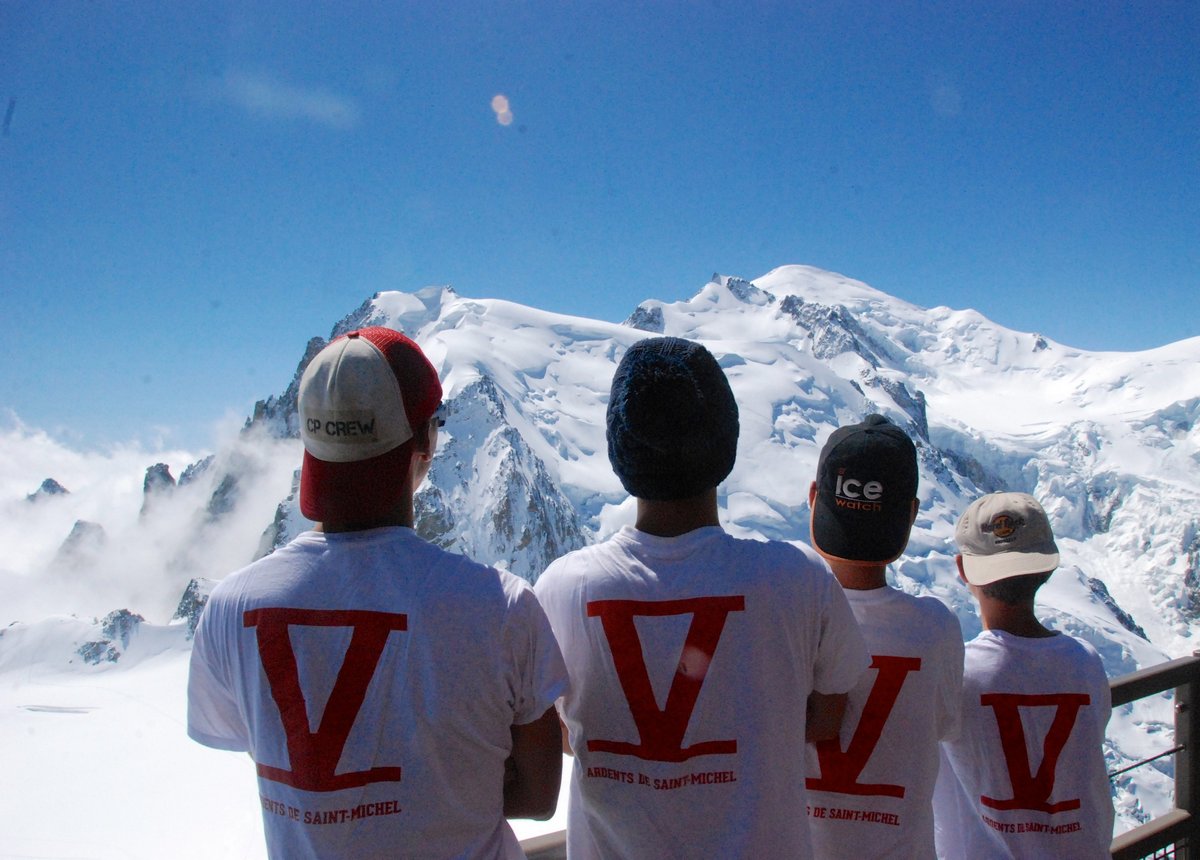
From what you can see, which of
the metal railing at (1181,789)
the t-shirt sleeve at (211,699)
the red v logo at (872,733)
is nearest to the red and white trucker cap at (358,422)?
the t-shirt sleeve at (211,699)

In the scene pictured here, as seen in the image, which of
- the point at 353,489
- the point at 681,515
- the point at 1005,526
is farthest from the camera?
the point at 1005,526

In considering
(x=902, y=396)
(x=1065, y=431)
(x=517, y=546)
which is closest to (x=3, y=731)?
(x=517, y=546)

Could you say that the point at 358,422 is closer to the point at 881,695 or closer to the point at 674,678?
the point at 674,678

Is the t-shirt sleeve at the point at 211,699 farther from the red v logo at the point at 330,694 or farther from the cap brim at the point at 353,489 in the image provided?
the cap brim at the point at 353,489

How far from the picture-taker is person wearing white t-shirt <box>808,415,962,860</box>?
2.03m

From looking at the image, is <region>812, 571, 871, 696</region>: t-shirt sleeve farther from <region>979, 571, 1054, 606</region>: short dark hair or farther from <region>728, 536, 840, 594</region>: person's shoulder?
<region>979, 571, 1054, 606</region>: short dark hair

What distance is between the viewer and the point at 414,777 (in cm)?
151

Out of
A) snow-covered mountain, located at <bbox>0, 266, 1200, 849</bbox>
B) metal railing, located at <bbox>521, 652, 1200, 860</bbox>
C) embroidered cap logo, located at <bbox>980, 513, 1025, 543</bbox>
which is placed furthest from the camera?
snow-covered mountain, located at <bbox>0, 266, 1200, 849</bbox>

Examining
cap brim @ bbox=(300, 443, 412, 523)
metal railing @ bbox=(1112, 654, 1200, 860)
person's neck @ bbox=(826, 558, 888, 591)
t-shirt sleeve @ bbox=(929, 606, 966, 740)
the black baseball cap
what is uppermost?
cap brim @ bbox=(300, 443, 412, 523)

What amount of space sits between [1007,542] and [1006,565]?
0.24ft

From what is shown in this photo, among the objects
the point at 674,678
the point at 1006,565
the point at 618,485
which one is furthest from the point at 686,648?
the point at 618,485

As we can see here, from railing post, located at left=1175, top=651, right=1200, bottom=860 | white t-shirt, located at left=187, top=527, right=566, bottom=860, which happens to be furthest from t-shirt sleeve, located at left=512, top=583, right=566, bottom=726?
railing post, located at left=1175, top=651, right=1200, bottom=860

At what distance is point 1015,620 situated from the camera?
2.33m

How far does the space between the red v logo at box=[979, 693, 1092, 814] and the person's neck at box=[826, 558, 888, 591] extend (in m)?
0.54
